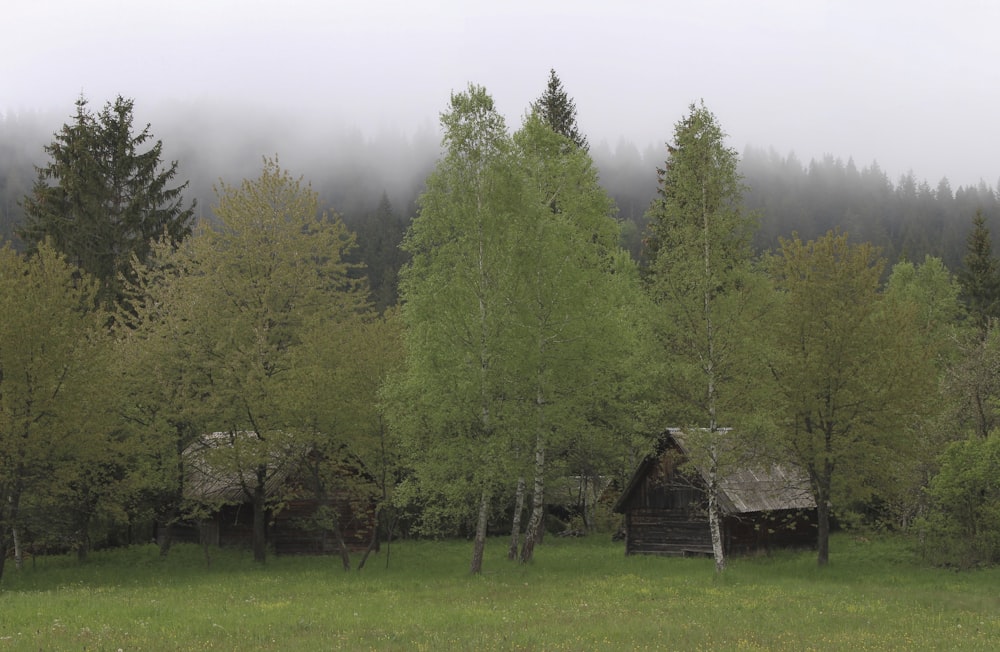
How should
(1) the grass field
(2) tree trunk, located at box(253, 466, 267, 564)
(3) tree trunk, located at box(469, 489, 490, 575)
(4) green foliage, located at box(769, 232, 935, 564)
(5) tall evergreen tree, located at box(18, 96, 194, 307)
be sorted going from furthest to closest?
(5) tall evergreen tree, located at box(18, 96, 194, 307), (2) tree trunk, located at box(253, 466, 267, 564), (4) green foliage, located at box(769, 232, 935, 564), (3) tree trunk, located at box(469, 489, 490, 575), (1) the grass field

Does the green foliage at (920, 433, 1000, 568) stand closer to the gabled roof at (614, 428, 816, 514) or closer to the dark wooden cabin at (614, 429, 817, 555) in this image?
the gabled roof at (614, 428, 816, 514)

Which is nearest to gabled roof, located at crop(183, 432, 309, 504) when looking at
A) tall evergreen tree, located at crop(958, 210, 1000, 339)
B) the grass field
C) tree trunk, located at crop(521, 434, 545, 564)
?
the grass field

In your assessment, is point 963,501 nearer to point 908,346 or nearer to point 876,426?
point 876,426

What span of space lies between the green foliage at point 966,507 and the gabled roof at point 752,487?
15.4 feet

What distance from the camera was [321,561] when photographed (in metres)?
35.5

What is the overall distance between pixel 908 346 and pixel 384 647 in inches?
915

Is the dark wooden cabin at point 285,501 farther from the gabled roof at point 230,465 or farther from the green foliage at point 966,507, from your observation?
the green foliage at point 966,507

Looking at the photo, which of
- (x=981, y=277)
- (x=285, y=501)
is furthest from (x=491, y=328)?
(x=981, y=277)

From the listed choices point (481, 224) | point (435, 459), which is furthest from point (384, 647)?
point (481, 224)

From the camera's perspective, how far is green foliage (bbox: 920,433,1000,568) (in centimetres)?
2748

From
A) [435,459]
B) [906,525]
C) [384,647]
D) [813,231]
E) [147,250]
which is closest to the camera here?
[384,647]

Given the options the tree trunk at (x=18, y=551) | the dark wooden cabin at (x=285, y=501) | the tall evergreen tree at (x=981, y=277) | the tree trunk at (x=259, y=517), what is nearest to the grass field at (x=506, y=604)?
the tree trunk at (x=18, y=551)

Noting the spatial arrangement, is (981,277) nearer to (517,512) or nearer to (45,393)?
(517,512)

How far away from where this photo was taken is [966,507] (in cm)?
2988
